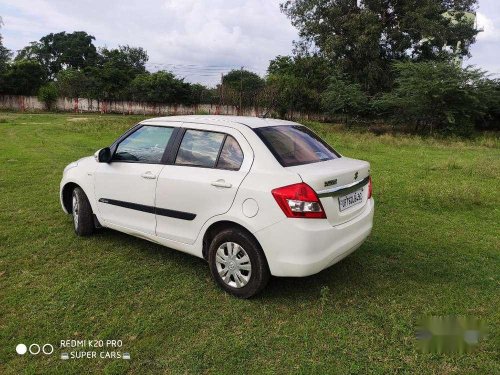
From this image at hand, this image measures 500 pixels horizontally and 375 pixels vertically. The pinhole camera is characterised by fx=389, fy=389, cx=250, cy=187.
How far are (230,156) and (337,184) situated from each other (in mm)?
982

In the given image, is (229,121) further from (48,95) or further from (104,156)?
(48,95)

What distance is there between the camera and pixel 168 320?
3.14 metres

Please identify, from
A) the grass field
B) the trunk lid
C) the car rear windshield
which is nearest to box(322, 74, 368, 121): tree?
the grass field

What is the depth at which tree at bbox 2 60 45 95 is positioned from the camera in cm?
3978

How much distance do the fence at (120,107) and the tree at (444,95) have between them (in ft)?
39.5

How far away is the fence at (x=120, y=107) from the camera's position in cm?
4000

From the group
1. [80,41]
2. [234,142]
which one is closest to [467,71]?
[234,142]

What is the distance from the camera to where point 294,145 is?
3.76m

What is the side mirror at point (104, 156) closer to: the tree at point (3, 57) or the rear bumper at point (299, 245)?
the rear bumper at point (299, 245)

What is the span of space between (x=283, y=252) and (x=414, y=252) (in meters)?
2.30

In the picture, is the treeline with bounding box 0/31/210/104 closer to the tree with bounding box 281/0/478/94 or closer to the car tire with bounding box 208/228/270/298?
the tree with bounding box 281/0/478/94

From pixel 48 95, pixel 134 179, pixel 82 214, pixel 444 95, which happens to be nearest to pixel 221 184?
pixel 134 179

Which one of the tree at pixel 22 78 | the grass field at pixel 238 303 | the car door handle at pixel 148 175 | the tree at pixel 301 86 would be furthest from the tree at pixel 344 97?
the tree at pixel 22 78

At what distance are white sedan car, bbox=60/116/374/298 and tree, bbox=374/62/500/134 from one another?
21.6m
